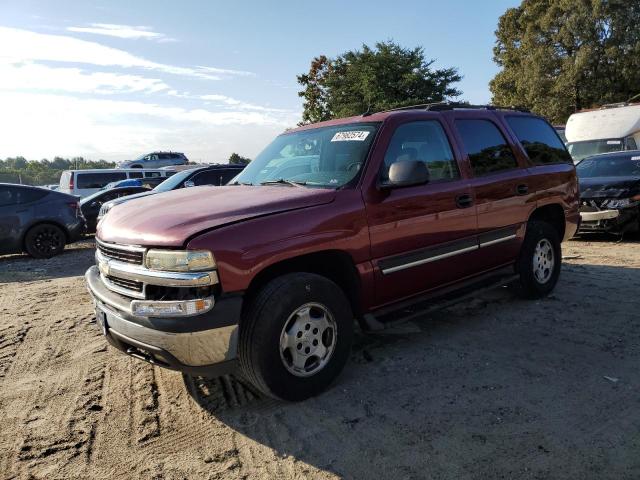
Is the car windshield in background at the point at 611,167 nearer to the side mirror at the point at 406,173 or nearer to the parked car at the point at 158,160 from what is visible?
the side mirror at the point at 406,173

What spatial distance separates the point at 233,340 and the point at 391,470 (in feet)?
3.66

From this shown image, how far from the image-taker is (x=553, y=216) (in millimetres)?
5613

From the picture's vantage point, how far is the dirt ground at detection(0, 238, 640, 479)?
2.67m

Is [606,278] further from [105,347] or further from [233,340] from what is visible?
[105,347]

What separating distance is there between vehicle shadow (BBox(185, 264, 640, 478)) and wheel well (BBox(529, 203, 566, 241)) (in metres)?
1.20

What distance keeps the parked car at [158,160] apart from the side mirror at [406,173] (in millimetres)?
31995

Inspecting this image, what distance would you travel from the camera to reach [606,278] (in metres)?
6.12

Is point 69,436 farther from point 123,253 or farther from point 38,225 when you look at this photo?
point 38,225

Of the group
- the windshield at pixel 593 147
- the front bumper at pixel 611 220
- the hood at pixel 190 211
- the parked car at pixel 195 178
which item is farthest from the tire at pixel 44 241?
the windshield at pixel 593 147

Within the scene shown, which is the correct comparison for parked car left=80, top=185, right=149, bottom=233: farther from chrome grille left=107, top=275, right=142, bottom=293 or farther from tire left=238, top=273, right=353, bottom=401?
tire left=238, top=273, right=353, bottom=401

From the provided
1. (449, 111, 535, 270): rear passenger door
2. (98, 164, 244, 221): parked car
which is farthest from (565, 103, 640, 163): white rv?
(449, 111, 535, 270): rear passenger door

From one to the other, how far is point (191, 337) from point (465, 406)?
1773 mm

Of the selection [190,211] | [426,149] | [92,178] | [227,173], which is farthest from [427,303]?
[92,178]

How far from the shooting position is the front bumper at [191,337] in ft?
9.19
